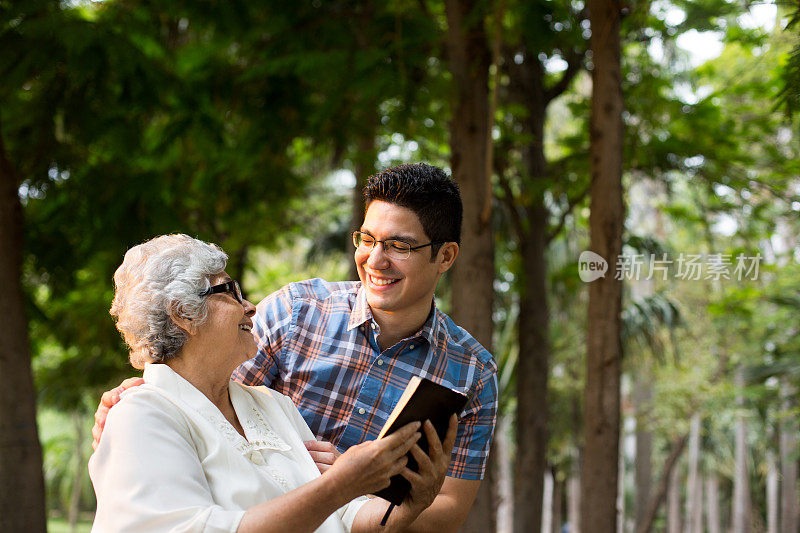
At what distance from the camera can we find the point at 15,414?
4.74 meters

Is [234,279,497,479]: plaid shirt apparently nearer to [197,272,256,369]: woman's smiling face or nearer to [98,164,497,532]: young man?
[98,164,497,532]: young man

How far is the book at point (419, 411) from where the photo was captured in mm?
1880

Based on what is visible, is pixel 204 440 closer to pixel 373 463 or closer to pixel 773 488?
pixel 373 463

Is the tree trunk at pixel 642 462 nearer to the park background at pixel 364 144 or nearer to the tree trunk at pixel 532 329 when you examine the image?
the park background at pixel 364 144

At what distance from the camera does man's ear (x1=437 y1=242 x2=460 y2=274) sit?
8.54 ft

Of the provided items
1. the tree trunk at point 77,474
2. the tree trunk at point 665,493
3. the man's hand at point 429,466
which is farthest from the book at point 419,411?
the tree trunk at point 77,474

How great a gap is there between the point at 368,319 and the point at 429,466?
713mm

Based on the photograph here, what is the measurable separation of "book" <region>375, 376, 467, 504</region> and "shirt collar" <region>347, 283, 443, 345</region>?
1.92 feet

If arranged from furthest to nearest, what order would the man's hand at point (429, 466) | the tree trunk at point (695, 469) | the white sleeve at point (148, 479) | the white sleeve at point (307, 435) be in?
the tree trunk at point (695, 469) → the white sleeve at point (307, 435) → the man's hand at point (429, 466) → the white sleeve at point (148, 479)

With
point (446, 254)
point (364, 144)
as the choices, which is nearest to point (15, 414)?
point (446, 254)

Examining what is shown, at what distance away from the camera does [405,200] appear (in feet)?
8.21

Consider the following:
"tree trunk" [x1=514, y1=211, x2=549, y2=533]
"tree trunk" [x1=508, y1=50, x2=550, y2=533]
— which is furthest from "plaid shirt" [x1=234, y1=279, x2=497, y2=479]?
"tree trunk" [x1=514, y1=211, x2=549, y2=533]

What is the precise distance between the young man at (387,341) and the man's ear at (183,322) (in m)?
0.56

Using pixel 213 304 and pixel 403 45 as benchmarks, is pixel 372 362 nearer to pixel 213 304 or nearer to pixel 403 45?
pixel 213 304
